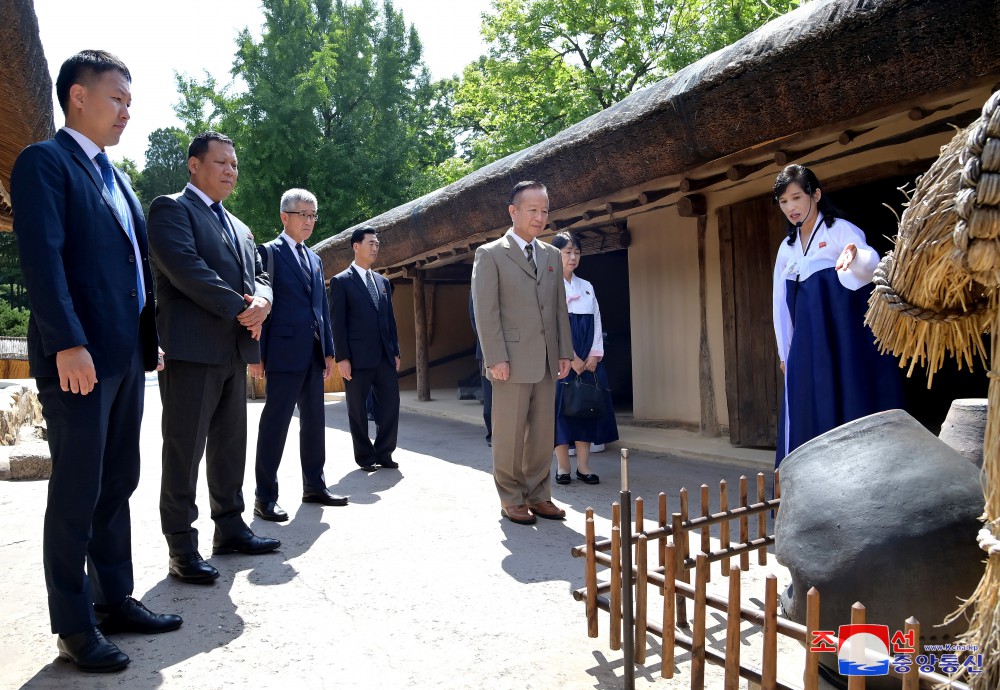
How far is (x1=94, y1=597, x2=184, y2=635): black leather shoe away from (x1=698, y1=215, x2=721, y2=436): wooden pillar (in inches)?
191

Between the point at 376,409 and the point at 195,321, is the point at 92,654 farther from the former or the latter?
the point at 376,409

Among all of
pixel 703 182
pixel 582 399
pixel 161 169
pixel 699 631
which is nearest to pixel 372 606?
pixel 699 631

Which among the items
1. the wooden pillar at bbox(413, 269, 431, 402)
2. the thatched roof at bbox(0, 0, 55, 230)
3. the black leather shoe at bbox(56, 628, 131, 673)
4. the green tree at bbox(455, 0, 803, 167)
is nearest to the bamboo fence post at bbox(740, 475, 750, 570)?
the black leather shoe at bbox(56, 628, 131, 673)

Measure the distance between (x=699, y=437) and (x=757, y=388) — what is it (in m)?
0.78

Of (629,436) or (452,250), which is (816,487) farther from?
(452,250)

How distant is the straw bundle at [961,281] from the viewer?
46.2 inches

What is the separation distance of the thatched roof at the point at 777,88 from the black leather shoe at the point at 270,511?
329 centimetres

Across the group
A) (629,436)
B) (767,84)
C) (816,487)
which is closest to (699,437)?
(629,436)

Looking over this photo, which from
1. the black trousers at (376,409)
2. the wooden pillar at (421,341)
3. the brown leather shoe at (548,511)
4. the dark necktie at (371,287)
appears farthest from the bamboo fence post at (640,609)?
the wooden pillar at (421,341)

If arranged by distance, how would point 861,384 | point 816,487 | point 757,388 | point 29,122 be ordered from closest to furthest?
point 816,487 < point 861,384 < point 29,122 < point 757,388

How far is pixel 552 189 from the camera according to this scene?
6129 mm

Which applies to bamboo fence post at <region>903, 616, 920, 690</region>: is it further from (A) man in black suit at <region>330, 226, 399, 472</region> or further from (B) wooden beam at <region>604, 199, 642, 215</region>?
(B) wooden beam at <region>604, 199, 642, 215</region>

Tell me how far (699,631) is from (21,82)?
4.45 meters

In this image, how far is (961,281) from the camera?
1.37 metres
